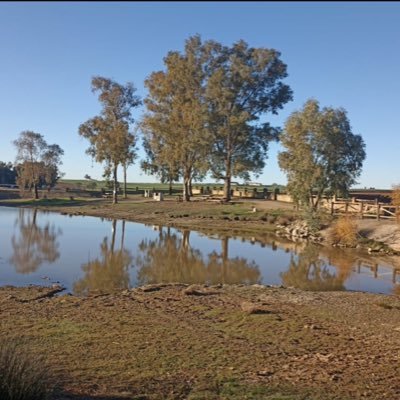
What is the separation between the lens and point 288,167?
45031 mm

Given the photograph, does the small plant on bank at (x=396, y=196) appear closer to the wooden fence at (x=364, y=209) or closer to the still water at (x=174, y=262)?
the wooden fence at (x=364, y=209)

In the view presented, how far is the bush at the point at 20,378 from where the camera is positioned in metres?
6.04

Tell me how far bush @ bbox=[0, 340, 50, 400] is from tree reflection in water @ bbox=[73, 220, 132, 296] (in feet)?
35.1

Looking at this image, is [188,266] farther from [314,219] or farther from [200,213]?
[200,213]

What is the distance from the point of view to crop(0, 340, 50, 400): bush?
6.04 meters

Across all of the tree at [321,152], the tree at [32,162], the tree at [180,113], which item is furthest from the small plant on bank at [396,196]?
the tree at [32,162]

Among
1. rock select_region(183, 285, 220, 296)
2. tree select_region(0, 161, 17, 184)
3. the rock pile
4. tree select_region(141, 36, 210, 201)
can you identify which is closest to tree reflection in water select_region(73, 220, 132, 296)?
rock select_region(183, 285, 220, 296)

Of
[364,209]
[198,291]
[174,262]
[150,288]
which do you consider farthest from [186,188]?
[198,291]

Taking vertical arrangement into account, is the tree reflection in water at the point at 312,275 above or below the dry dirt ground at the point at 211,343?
below

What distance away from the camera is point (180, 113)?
6016cm

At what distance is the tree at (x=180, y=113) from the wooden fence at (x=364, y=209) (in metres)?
17.1

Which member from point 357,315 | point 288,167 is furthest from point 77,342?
point 288,167

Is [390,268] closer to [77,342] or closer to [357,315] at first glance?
[357,315]

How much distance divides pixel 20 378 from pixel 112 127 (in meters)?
61.1
